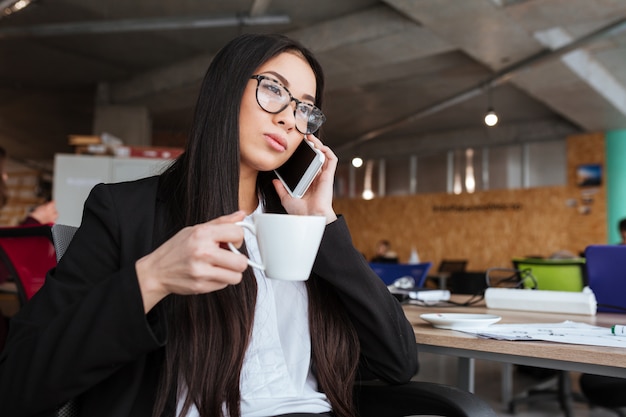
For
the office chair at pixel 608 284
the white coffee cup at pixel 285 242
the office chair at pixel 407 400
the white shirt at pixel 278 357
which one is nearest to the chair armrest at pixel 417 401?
the office chair at pixel 407 400

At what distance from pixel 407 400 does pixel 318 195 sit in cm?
46

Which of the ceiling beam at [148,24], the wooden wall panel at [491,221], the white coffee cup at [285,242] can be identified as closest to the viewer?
the white coffee cup at [285,242]

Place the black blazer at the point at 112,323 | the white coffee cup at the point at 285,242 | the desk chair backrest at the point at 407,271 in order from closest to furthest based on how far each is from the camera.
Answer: the white coffee cup at the point at 285,242 → the black blazer at the point at 112,323 → the desk chair backrest at the point at 407,271

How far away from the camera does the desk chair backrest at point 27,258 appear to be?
2297mm

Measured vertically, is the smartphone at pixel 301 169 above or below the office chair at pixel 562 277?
above

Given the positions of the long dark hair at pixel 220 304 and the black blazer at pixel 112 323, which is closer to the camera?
the black blazer at pixel 112 323

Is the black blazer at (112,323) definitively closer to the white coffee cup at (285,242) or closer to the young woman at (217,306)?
the young woman at (217,306)

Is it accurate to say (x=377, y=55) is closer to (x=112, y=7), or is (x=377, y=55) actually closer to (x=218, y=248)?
(x=112, y=7)

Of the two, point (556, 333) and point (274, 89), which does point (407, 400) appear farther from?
point (274, 89)

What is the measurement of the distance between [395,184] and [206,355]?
14.3 metres

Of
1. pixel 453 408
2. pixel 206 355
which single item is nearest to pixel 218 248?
pixel 206 355

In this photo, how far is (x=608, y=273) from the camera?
6.76ft

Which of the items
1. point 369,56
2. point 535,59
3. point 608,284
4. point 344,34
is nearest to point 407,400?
point 608,284

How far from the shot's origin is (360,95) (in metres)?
10.3
